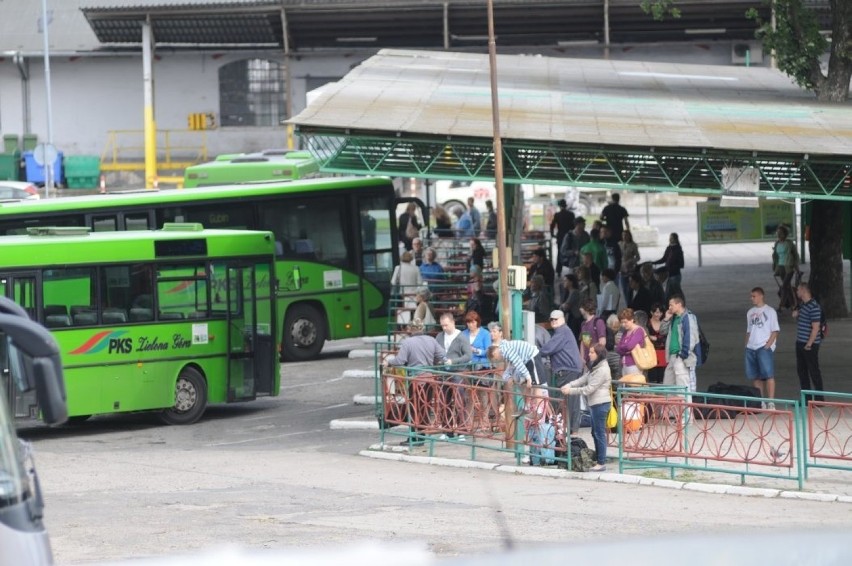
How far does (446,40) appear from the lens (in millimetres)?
43812

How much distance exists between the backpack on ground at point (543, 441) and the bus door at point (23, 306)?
6824 mm

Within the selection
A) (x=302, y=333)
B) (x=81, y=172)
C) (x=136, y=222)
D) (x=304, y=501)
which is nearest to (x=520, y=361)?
(x=304, y=501)

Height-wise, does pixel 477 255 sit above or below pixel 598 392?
above

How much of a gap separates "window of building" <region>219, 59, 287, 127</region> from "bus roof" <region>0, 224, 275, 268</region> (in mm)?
28579

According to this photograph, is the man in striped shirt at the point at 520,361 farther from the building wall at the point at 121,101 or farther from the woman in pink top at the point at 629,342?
the building wall at the point at 121,101

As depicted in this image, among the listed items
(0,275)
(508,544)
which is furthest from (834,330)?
(508,544)

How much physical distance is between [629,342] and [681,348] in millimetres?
766

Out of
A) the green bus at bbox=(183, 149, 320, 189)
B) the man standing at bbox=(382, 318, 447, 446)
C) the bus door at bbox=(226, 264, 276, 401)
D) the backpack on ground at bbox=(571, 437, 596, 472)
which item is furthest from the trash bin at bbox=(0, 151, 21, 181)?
the backpack on ground at bbox=(571, 437, 596, 472)

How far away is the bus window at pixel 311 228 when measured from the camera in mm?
26781

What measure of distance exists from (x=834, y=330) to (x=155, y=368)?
13.0 metres

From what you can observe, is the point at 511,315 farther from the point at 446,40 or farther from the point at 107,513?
the point at 446,40

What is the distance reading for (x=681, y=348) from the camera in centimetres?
1841

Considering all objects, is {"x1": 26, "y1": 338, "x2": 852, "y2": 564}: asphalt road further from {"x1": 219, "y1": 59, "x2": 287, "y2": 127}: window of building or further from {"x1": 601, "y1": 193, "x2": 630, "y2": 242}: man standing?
{"x1": 219, "y1": 59, "x2": 287, "y2": 127}: window of building

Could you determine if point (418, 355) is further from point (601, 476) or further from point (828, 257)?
point (828, 257)
